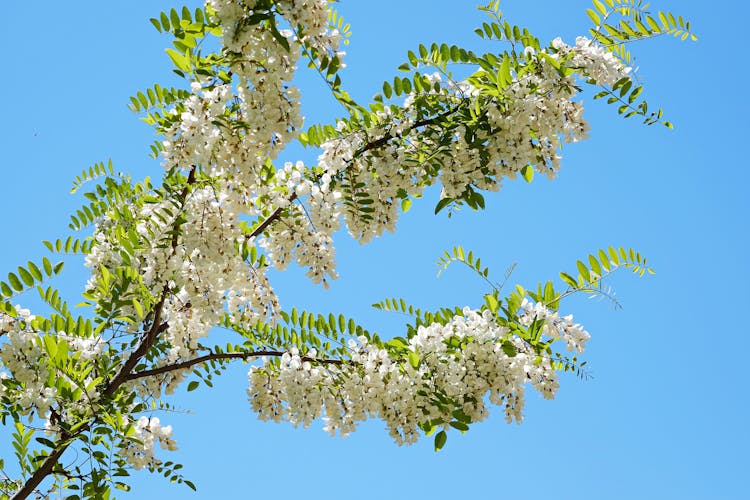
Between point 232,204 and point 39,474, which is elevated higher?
point 232,204

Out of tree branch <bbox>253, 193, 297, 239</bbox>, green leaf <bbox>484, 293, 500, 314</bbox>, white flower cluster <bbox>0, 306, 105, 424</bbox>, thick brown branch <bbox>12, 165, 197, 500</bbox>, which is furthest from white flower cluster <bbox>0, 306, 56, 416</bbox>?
green leaf <bbox>484, 293, 500, 314</bbox>

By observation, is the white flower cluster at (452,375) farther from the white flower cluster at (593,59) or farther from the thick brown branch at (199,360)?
the white flower cluster at (593,59)

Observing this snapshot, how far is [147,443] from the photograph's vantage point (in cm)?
484

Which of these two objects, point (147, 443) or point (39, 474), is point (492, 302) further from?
point (39, 474)

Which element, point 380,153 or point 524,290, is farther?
point 380,153

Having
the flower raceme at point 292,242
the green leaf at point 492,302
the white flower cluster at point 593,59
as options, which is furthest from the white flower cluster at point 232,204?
the white flower cluster at point 593,59

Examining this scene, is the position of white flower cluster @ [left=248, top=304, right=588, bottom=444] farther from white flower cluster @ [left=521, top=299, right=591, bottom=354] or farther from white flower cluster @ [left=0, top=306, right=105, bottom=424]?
white flower cluster @ [left=0, top=306, right=105, bottom=424]

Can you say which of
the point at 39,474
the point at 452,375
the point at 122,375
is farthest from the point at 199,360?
the point at 452,375

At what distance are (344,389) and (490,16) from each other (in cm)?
227

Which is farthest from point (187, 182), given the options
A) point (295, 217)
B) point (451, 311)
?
point (451, 311)

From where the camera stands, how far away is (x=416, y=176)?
4.66 m

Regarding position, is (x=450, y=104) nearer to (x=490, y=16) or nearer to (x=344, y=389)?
(x=490, y=16)

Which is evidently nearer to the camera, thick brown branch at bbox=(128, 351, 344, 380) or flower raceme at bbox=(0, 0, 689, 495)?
flower raceme at bbox=(0, 0, 689, 495)

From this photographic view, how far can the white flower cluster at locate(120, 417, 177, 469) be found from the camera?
15.4ft
